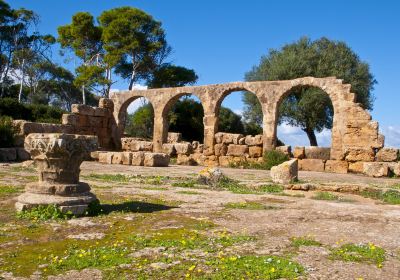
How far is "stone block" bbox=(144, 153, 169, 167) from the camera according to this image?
53.8ft

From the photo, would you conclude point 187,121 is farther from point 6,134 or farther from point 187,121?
point 6,134

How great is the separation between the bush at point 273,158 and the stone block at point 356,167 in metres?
2.49

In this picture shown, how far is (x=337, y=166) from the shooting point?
17250 mm

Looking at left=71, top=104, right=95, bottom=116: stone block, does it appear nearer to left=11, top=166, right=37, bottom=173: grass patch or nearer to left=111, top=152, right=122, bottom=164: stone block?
left=111, top=152, right=122, bottom=164: stone block

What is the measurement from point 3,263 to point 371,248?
132 inches

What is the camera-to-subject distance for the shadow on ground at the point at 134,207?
6133 mm

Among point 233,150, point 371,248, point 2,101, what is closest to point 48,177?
point 371,248

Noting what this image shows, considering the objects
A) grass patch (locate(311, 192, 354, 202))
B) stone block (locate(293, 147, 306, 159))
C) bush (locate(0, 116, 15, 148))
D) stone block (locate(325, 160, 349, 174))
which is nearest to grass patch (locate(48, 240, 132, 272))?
grass patch (locate(311, 192, 354, 202))

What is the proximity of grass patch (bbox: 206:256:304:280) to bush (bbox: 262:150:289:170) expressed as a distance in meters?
13.5

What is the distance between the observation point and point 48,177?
20.3 ft

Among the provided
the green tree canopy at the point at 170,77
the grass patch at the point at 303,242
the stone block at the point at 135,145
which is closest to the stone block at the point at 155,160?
the stone block at the point at 135,145

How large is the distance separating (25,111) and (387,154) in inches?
851

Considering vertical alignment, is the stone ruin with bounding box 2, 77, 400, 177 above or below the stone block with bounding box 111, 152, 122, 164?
above

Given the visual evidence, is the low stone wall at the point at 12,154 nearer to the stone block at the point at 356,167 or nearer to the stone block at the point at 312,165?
the stone block at the point at 312,165
